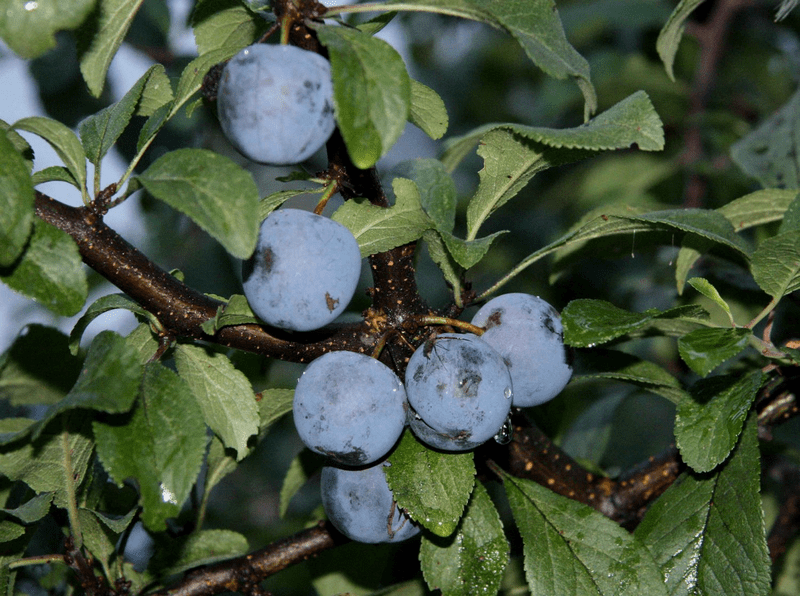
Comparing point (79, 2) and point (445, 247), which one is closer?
point (79, 2)

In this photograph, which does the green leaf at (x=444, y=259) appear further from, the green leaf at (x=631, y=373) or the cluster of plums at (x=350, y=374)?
the green leaf at (x=631, y=373)

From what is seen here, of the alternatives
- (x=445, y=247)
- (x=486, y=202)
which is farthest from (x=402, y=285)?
(x=486, y=202)

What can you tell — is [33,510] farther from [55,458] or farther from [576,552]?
[576,552]

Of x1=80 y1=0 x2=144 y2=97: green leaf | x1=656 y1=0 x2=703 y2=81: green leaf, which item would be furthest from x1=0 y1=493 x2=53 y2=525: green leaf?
x1=656 y1=0 x2=703 y2=81: green leaf

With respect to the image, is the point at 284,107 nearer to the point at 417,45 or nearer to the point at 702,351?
the point at 702,351

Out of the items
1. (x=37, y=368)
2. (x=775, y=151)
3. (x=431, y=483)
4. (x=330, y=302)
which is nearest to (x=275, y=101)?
(x=330, y=302)

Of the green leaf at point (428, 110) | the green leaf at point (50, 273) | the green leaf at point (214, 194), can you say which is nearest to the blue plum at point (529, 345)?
the green leaf at point (428, 110)

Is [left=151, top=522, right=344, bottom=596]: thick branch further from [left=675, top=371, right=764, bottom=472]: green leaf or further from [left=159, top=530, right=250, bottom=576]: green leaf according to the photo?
[left=675, top=371, right=764, bottom=472]: green leaf
